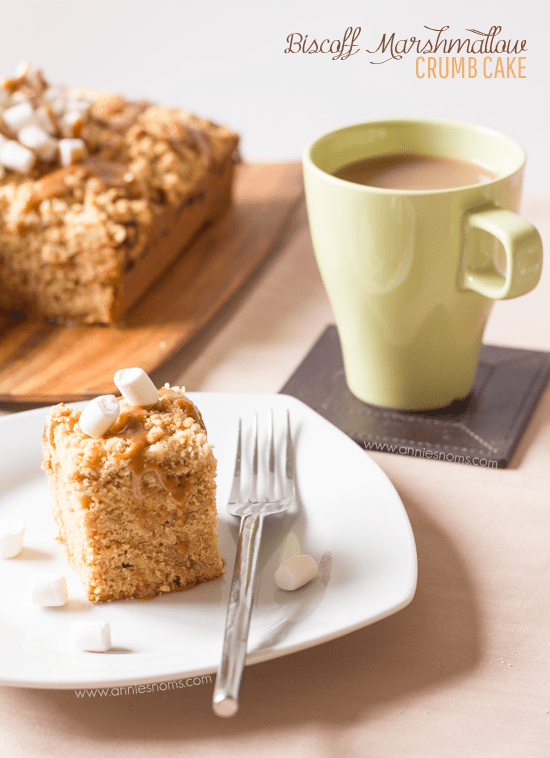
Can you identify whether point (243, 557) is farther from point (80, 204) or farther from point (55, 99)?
point (55, 99)

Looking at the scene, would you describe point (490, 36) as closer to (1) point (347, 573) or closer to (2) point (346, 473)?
(2) point (346, 473)

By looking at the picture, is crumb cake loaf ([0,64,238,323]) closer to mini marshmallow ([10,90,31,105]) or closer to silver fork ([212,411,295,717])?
mini marshmallow ([10,90,31,105])

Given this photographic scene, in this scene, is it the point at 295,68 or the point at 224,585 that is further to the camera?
the point at 295,68

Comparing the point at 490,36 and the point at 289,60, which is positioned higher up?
the point at 490,36

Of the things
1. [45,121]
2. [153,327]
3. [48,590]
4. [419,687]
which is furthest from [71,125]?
[419,687]

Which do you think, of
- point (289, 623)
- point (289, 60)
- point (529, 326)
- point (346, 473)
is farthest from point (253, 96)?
point (289, 623)

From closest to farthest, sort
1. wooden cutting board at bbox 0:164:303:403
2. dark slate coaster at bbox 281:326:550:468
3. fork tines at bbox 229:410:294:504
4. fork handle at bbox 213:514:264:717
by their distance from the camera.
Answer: fork handle at bbox 213:514:264:717 < fork tines at bbox 229:410:294:504 < dark slate coaster at bbox 281:326:550:468 < wooden cutting board at bbox 0:164:303:403

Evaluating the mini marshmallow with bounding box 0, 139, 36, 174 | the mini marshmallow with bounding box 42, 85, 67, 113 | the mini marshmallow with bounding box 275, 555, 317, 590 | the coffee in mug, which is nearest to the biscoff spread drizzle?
the mini marshmallow with bounding box 275, 555, 317, 590
